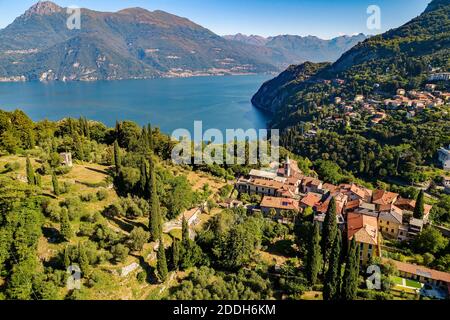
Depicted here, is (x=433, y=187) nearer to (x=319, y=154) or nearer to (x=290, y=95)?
(x=319, y=154)

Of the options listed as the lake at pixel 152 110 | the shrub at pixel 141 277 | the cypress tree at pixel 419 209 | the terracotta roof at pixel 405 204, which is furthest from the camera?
the lake at pixel 152 110

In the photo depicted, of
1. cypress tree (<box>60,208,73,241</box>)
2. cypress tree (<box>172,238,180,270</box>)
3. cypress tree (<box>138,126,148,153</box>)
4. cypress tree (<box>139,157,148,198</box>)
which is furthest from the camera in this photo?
cypress tree (<box>138,126,148,153</box>)

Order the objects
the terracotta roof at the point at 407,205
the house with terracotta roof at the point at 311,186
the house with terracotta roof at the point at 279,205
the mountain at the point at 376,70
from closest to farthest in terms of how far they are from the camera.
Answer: the house with terracotta roof at the point at 279,205, the terracotta roof at the point at 407,205, the house with terracotta roof at the point at 311,186, the mountain at the point at 376,70

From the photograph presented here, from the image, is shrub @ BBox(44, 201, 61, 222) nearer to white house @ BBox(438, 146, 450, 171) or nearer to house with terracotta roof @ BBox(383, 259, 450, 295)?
house with terracotta roof @ BBox(383, 259, 450, 295)

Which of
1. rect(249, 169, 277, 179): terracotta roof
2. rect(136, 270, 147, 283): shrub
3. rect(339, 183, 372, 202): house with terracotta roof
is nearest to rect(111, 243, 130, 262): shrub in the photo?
rect(136, 270, 147, 283): shrub

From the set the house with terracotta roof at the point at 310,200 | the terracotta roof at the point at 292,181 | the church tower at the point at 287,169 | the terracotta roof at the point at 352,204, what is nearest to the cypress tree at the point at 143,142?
the terracotta roof at the point at 292,181

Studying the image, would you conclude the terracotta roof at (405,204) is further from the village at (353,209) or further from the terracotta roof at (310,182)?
the terracotta roof at (310,182)

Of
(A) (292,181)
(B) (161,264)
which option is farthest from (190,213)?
(A) (292,181)
